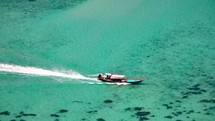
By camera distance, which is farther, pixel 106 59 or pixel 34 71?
pixel 106 59

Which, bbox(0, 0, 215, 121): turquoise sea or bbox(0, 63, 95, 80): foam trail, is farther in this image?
bbox(0, 63, 95, 80): foam trail

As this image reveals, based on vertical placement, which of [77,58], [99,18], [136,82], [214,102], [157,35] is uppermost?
[99,18]

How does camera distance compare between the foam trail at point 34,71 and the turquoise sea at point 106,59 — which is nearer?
the turquoise sea at point 106,59

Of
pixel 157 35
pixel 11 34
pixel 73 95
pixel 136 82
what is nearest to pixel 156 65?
pixel 136 82

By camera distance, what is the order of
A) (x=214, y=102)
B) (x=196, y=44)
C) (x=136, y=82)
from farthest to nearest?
1. (x=196, y=44)
2. (x=136, y=82)
3. (x=214, y=102)

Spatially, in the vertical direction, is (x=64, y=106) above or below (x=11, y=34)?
below

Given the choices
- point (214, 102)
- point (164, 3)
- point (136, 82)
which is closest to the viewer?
point (214, 102)

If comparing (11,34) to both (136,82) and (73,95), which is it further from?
(136,82)

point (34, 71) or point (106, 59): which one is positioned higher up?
point (106, 59)
